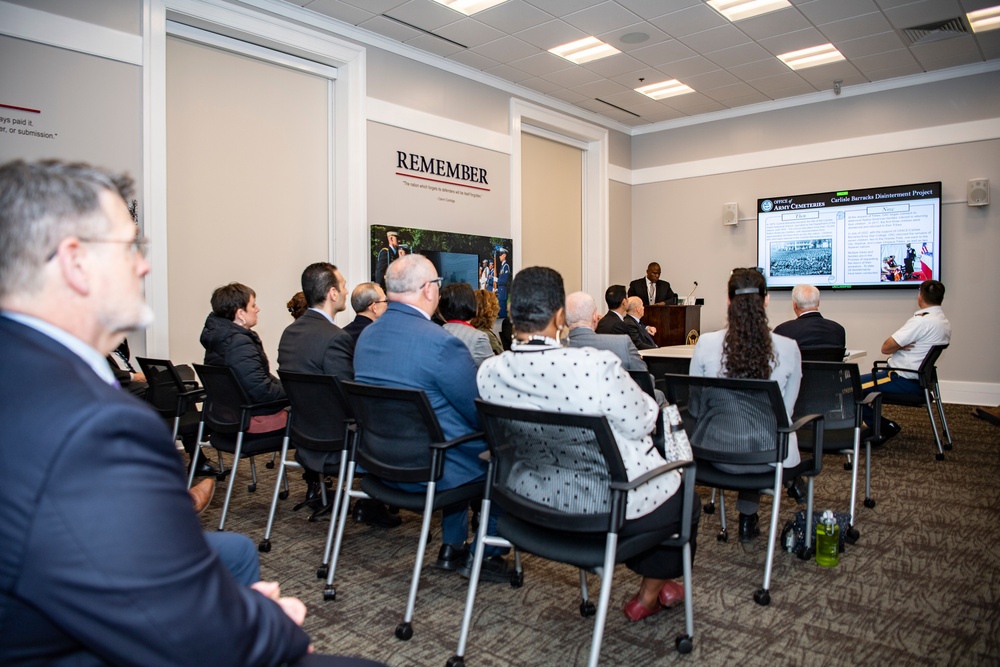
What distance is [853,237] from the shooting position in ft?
27.5

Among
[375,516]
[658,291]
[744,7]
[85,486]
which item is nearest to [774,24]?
[744,7]

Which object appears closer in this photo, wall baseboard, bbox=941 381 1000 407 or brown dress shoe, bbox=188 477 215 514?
brown dress shoe, bbox=188 477 215 514

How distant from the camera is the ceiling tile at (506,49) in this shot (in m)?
6.85

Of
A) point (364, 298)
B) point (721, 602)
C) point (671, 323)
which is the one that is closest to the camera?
point (721, 602)

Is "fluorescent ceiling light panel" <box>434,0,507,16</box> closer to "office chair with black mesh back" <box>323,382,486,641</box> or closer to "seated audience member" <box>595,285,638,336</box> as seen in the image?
"seated audience member" <box>595,285,638,336</box>

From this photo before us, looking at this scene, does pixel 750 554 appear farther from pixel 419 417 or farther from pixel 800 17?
pixel 800 17

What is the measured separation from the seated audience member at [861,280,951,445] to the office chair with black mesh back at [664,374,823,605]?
2.83 m

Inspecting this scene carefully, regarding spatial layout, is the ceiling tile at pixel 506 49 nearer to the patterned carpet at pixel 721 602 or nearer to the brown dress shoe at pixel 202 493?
the patterned carpet at pixel 721 602

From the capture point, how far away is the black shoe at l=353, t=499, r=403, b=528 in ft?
11.8

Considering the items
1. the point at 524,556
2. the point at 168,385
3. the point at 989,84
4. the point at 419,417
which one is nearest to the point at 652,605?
the point at 524,556

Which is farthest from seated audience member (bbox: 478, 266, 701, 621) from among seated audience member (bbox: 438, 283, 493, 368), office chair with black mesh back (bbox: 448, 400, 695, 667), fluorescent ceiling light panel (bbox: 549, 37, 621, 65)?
fluorescent ceiling light panel (bbox: 549, 37, 621, 65)

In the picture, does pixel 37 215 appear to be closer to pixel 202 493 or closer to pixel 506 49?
pixel 202 493

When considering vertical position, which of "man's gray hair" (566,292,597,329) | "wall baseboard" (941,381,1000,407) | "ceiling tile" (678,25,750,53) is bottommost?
"wall baseboard" (941,381,1000,407)

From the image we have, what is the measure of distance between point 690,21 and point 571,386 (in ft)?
18.6
